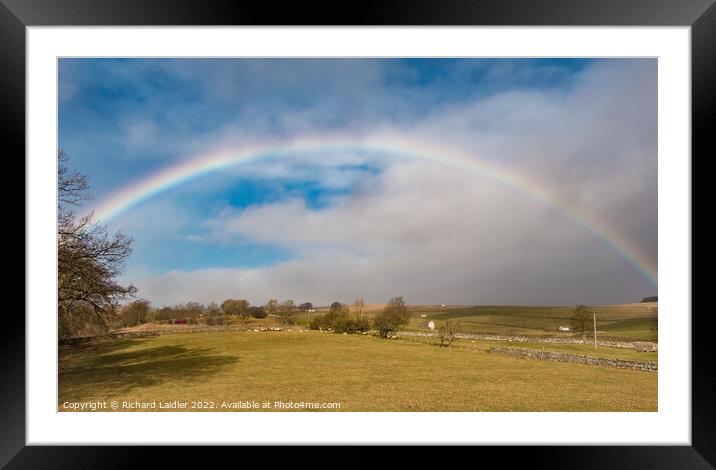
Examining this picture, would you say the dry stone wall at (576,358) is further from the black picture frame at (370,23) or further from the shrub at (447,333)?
the black picture frame at (370,23)

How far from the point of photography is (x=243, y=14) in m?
1.80

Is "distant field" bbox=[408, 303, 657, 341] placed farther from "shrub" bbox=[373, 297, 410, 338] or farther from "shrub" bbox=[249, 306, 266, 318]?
"shrub" bbox=[249, 306, 266, 318]

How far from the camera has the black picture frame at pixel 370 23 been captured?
1789 mm

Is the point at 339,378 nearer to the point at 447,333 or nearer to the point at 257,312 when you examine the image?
the point at 447,333

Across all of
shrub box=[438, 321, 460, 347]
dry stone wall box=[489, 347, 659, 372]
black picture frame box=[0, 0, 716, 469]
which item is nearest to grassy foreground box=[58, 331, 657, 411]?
dry stone wall box=[489, 347, 659, 372]

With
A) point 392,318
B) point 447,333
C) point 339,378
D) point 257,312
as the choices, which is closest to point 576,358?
point 447,333

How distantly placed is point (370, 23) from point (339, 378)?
177 inches

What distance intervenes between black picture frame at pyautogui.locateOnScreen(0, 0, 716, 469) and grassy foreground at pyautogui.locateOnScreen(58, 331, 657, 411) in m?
1.69

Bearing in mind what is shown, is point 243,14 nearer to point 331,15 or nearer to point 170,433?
point 331,15

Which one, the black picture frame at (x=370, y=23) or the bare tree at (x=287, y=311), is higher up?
the black picture frame at (x=370, y=23)

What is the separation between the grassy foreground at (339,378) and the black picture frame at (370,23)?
1687mm

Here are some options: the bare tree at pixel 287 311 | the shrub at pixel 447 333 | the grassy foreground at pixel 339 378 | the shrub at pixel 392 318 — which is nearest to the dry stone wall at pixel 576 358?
the grassy foreground at pixel 339 378

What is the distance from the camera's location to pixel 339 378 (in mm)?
4754

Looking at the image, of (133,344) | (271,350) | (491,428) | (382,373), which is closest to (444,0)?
(491,428)
